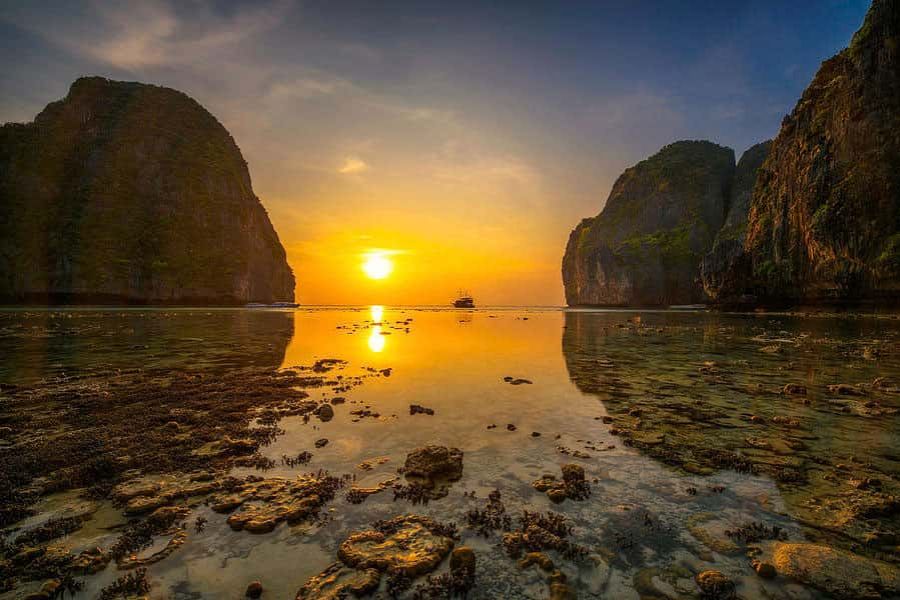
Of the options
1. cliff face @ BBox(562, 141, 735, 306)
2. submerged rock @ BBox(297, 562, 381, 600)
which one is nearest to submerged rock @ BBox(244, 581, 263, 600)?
submerged rock @ BBox(297, 562, 381, 600)

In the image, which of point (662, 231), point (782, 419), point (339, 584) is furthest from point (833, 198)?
point (662, 231)

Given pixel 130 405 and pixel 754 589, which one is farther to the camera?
pixel 130 405

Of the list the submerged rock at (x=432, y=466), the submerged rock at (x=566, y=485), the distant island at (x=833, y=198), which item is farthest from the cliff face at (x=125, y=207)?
the distant island at (x=833, y=198)

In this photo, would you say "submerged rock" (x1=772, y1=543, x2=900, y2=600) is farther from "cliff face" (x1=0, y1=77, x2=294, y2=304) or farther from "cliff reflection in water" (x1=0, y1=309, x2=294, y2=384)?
"cliff face" (x1=0, y1=77, x2=294, y2=304)

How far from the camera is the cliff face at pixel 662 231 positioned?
153 metres

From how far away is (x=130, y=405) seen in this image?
12102 millimetres

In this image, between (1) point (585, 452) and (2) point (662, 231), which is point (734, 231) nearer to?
(2) point (662, 231)

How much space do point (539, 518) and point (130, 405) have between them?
13.2 m

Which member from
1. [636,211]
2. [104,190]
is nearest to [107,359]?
[104,190]

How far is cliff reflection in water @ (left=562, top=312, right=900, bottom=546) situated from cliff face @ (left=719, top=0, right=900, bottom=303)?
4435 centimetres

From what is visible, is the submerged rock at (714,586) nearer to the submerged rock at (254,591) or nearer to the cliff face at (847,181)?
the submerged rock at (254,591)

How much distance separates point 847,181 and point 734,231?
86345mm

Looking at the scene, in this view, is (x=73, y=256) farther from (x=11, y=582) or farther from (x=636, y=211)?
(x=636, y=211)

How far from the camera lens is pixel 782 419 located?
10.9 m
